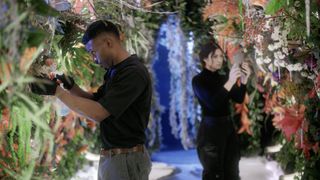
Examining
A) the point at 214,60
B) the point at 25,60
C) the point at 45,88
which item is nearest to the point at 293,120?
the point at 214,60

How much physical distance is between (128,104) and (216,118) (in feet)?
5.05

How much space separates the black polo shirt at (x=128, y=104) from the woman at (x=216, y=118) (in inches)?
50.0

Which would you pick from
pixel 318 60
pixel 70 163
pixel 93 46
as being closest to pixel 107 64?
pixel 93 46

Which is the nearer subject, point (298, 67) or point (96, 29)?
point (96, 29)

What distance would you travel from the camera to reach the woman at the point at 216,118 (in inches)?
136

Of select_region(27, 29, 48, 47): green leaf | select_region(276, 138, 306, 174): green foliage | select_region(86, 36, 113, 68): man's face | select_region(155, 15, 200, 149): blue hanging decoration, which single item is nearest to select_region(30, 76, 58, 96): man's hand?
select_region(86, 36, 113, 68): man's face

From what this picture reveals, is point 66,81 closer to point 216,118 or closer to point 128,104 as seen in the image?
point 128,104

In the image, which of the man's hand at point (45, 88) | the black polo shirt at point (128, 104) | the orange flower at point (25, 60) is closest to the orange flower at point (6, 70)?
the orange flower at point (25, 60)

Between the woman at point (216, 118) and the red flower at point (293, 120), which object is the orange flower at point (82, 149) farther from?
the red flower at point (293, 120)

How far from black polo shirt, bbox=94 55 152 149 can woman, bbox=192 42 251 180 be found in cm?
127

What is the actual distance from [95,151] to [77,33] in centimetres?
328

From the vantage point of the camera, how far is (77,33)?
232 cm

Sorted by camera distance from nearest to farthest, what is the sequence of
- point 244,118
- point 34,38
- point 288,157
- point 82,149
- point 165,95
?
point 34,38, point 288,157, point 82,149, point 244,118, point 165,95

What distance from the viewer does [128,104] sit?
2055 mm
